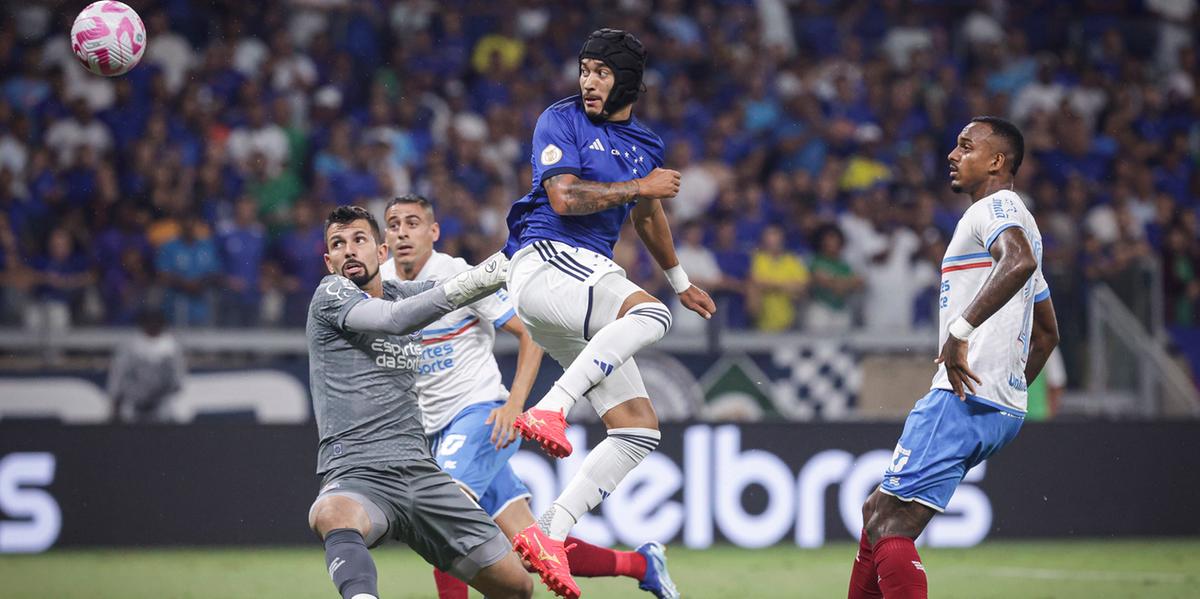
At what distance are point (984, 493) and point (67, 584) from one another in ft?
24.2

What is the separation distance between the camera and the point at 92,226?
13531 mm

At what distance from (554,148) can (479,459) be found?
1.86m

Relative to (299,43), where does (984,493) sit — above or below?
below

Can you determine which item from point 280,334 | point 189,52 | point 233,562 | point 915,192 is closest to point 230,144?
point 189,52

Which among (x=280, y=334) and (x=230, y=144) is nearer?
(x=280, y=334)

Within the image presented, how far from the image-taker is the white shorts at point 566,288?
6320 mm

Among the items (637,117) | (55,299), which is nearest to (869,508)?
(55,299)

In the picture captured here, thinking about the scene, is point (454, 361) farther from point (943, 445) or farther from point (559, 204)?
point (943, 445)

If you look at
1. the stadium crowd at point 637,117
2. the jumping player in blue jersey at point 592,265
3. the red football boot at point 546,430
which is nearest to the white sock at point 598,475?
the jumping player in blue jersey at point 592,265

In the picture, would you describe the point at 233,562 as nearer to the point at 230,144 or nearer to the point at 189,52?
the point at 230,144

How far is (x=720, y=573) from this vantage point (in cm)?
1038

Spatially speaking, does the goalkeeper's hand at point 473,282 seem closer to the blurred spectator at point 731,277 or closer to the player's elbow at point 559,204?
the player's elbow at point 559,204

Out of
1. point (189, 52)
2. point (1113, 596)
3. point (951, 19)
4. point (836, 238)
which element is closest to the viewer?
point (1113, 596)

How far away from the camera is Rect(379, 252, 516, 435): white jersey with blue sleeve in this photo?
7.68m
